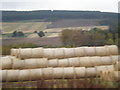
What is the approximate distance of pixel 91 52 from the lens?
12.1 metres

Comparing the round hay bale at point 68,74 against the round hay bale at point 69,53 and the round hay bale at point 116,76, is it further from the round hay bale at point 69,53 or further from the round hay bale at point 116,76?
the round hay bale at point 116,76

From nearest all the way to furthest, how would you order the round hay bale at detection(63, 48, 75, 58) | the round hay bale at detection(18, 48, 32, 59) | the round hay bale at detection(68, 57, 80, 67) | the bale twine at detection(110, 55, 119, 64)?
the round hay bale at detection(18, 48, 32, 59) → the round hay bale at detection(68, 57, 80, 67) → the bale twine at detection(110, 55, 119, 64) → the round hay bale at detection(63, 48, 75, 58)

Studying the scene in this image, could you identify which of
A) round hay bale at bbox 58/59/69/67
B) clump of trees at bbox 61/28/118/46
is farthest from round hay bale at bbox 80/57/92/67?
clump of trees at bbox 61/28/118/46

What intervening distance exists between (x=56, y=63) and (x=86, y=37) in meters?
10.4

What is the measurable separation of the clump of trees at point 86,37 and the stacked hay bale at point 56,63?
8108 mm

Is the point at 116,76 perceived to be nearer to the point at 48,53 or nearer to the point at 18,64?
the point at 48,53

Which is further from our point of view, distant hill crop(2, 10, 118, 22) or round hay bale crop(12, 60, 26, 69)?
distant hill crop(2, 10, 118, 22)

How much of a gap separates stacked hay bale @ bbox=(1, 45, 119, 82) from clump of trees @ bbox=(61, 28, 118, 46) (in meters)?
8.11

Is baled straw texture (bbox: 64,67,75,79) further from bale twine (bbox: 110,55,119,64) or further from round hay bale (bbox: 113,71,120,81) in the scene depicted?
bale twine (bbox: 110,55,119,64)

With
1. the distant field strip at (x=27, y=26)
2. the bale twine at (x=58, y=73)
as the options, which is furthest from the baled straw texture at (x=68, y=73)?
the distant field strip at (x=27, y=26)

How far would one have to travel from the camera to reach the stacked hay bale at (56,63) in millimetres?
10547

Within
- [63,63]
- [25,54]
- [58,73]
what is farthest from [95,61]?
[25,54]

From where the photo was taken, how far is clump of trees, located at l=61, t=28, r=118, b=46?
2040 centimetres

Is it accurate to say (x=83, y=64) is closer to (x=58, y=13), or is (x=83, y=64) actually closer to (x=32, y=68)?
(x=32, y=68)
